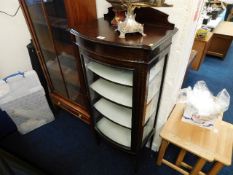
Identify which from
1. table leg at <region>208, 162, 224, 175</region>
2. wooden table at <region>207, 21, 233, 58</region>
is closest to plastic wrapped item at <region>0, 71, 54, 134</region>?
table leg at <region>208, 162, 224, 175</region>

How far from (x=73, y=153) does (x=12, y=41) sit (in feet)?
4.57

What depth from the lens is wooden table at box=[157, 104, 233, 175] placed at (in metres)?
1.14

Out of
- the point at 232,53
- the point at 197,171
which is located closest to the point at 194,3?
the point at 197,171

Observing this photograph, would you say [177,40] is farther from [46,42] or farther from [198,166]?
[46,42]

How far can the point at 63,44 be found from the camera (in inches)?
57.4

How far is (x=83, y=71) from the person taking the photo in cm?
116

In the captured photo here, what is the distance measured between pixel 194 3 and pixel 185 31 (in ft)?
0.48

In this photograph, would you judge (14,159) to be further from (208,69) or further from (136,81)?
(208,69)

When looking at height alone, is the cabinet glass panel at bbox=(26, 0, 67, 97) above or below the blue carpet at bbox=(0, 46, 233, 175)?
above

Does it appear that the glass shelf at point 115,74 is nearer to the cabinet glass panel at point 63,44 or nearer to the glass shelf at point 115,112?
the cabinet glass panel at point 63,44

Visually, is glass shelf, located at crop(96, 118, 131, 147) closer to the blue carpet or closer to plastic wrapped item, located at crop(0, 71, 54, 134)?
the blue carpet

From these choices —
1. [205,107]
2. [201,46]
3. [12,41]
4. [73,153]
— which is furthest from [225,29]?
[12,41]

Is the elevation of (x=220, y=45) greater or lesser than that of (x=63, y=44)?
lesser

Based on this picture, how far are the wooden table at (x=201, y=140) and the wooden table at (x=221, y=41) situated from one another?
7.56 ft
